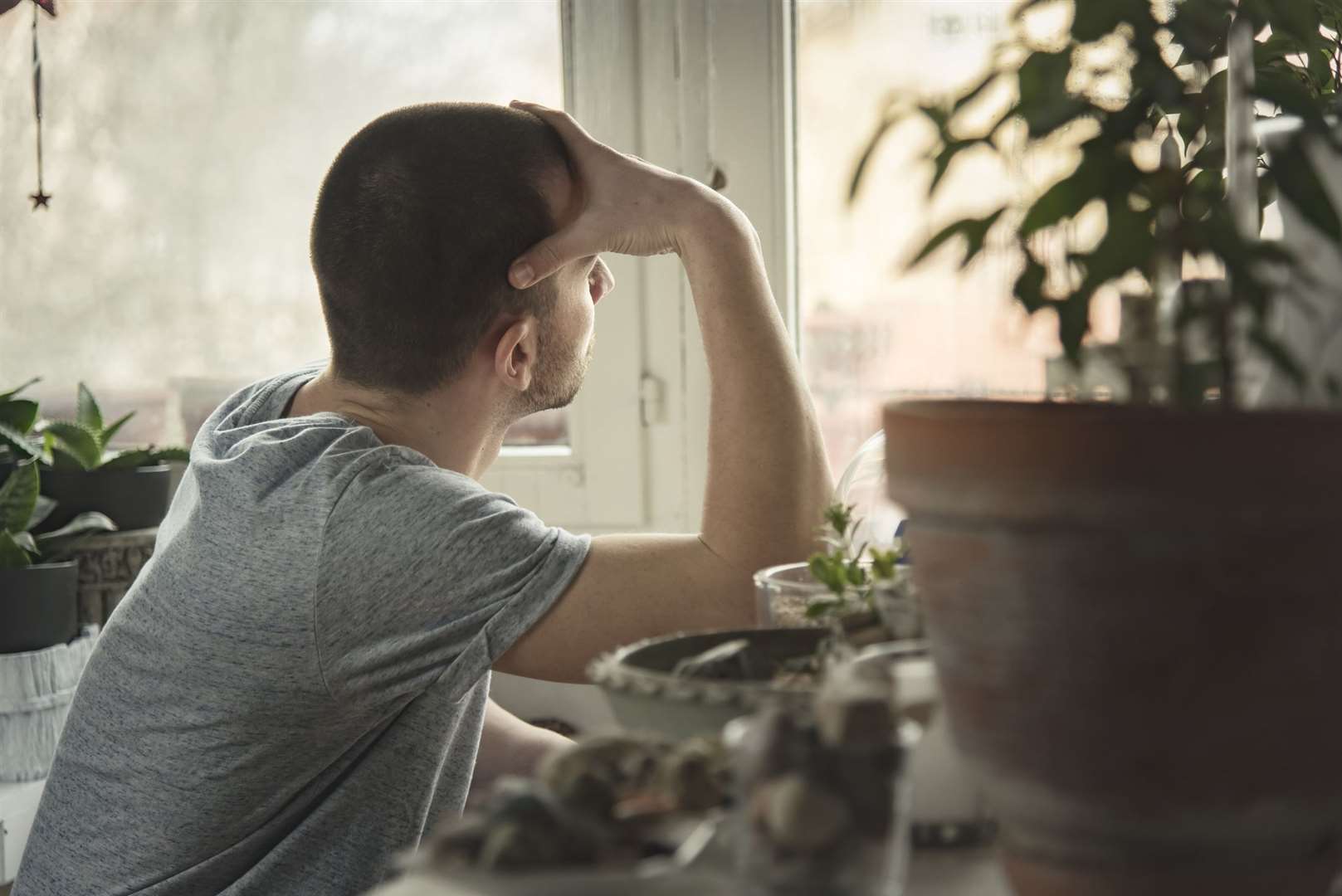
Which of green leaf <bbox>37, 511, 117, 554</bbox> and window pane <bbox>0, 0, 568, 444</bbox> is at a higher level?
window pane <bbox>0, 0, 568, 444</bbox>

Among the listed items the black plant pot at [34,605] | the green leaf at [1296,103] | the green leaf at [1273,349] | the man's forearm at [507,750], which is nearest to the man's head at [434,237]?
the man's forearm at [507,750]

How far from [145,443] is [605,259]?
77 cm

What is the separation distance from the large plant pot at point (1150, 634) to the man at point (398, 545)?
2.22 feet

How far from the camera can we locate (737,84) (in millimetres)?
1889

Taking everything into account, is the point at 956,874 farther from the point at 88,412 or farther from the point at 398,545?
the point at 88,412

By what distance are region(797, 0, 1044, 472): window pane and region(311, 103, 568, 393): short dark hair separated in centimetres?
68

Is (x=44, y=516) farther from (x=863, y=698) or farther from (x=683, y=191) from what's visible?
(x=863, y=698)

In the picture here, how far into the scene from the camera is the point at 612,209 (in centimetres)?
128

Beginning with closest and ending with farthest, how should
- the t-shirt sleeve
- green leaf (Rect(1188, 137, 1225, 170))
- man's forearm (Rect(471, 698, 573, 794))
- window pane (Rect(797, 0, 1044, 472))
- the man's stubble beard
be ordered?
green leaf (Rect(1188, 137, 1225, 170)) → the t-shirt sleeve → the man's stubble beard → man's forearm (Rect(471, 698, 573, 794)) → window pane (Rect(797, 0, 1044, 472))

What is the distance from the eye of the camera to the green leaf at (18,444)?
A: 1742 millimetres

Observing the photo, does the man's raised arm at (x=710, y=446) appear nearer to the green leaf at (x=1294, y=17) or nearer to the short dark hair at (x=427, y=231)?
the short dark hair at (x=427, y=231)

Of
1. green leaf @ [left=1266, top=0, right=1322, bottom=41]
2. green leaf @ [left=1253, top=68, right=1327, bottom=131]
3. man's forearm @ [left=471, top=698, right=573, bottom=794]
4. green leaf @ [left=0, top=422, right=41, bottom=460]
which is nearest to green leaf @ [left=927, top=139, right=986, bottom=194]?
green leaf @ [left=1253, top=68, right=1327, bottom=131]

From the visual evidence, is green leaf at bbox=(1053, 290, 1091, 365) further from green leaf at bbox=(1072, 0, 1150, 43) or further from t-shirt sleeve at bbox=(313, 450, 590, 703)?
t-shirt sleeve at bbox=(313, 450, 590, 703)

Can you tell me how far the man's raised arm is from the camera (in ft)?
3.56
